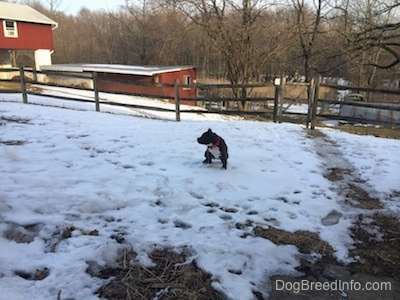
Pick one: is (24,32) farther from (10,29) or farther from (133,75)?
(133,75)

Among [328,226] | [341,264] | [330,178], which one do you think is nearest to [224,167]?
[330,178]

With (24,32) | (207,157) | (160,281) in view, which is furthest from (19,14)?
(160,281)

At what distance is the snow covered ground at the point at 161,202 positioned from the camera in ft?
8.33

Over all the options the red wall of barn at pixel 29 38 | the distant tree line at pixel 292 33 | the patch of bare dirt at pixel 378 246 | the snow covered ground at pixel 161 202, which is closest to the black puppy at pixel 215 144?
the snow covered ground at pixel 161 202

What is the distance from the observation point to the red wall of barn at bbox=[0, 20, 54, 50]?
23938 millimetres

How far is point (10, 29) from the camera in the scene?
24000 millimetres

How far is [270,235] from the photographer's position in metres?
3.12

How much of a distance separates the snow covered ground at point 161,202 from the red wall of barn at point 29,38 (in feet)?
69.7

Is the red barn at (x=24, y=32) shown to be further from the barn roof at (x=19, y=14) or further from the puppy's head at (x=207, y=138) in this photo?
the puppy's head at (x=207, y=138)

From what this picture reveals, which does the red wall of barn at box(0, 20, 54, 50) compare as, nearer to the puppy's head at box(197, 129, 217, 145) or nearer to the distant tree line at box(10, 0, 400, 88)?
the distant tree line at box(10, 0, 400, 88)

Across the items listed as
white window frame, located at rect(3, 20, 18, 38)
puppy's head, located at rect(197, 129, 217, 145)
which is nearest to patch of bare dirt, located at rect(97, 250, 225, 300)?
puppy's head, located at rect(197, 129, 217, 145)

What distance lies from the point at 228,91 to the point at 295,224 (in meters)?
28.4

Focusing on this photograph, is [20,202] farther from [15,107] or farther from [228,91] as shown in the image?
[228,91]

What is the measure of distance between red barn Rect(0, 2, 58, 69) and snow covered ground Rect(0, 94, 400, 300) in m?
21.3
